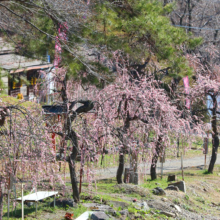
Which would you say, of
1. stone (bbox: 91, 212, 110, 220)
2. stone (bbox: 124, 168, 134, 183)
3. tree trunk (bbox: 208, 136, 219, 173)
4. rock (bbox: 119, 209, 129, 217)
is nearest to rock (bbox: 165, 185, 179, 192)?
stone (bbox: 124, 168, 134, 183)

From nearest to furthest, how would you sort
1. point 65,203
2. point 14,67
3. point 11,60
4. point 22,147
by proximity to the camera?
point 22,147 → point 65,203 → point 14,67 → point 11,60

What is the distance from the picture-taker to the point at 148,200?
33.1 feet

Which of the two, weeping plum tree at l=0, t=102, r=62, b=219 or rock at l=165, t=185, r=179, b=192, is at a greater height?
weeping plum tree at l=0, t=102, r=62, b=219

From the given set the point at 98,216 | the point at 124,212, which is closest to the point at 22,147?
the point at 98,216

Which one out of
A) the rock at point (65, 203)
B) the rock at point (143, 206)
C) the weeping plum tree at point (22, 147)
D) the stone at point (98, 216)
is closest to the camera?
the weeping plum tree at point (22, 147)

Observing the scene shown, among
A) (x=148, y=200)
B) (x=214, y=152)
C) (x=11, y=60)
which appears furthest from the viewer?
(x=11, y=60)

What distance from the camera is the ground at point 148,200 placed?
8.14 metres

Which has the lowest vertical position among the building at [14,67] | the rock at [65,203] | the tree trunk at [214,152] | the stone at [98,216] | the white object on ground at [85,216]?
the stone at [98,216]

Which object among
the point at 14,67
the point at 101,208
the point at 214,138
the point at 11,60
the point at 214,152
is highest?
the point at 11,60

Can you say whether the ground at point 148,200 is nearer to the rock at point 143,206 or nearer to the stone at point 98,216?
the rock at point 143,206

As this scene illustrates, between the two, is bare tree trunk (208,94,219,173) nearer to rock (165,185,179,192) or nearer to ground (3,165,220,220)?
ground (3,165,220,220)

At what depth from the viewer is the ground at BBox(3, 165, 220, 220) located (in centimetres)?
814

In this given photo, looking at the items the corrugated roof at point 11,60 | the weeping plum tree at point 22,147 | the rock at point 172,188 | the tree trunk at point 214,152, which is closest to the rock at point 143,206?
the rock at point 172,188

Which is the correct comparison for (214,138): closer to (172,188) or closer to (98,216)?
(172,188)
